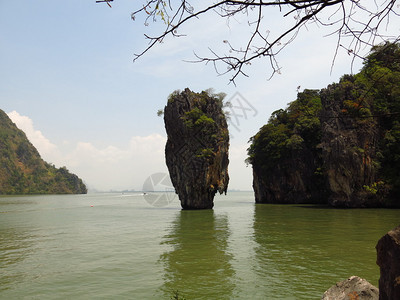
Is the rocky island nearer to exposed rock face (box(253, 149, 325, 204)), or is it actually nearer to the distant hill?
exposed rock face (box(253, 149, 325, 204))

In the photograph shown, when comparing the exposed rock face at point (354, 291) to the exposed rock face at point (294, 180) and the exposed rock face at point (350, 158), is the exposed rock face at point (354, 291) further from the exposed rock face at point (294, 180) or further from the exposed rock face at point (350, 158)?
the exposed rock face at point (294, 180)

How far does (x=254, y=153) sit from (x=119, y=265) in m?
45.0

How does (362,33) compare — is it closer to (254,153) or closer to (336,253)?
(336,253)

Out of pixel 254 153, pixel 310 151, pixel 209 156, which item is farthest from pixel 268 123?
pixel 209 156

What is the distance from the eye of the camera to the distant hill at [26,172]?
147625 mm

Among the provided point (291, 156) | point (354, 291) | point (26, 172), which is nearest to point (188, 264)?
point (354, 291)

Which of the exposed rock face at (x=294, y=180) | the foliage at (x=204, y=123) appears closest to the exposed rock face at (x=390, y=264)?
the foliage at (x=204, y=123)

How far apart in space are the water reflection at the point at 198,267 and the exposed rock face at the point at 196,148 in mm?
18687

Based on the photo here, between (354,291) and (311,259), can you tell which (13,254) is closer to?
(311,259)

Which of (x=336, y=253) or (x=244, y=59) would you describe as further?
(x=336, y=253)

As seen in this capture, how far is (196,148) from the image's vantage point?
120 feet

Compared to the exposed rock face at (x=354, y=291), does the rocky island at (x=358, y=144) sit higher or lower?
higher

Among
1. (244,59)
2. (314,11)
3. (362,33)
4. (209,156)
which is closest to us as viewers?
(314,11)

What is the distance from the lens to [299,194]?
160ft
